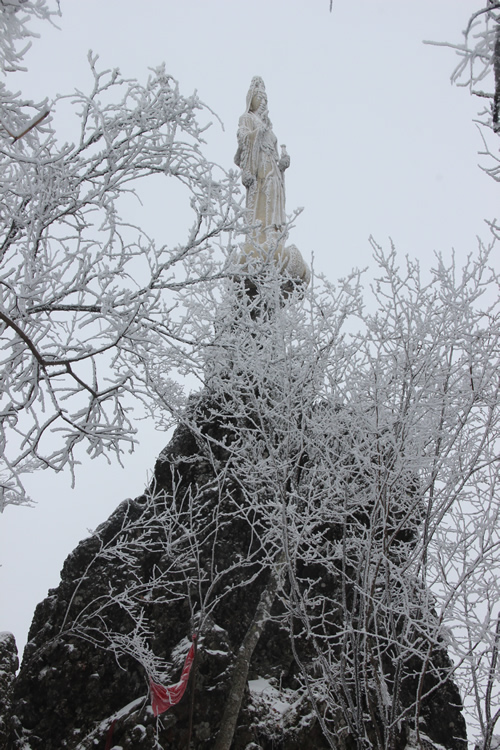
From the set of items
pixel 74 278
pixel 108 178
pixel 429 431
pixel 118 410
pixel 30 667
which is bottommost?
pixel 30 667

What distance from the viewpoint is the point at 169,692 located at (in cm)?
620

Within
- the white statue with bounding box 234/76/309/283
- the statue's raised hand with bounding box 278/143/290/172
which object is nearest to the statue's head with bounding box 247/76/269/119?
the white statue with bounding box 234/76/309/283

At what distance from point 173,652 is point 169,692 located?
1.09 meters

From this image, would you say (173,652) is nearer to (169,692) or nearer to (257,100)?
(169,692)

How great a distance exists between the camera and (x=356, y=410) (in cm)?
574

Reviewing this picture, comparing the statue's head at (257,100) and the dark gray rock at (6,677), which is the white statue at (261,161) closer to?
the statue's head at (257,100)

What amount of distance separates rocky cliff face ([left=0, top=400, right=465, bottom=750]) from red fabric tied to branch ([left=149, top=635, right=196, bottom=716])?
0.44 feet

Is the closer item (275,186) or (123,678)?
(123,678)

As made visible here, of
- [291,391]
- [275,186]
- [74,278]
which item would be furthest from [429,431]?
[275,186]

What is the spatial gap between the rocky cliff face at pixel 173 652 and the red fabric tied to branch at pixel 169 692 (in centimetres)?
13

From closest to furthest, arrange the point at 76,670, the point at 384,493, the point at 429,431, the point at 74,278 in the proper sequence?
1. the point at 74,278
2. the point at 384,493
3. the point at 429,431
4. the point at 76,670

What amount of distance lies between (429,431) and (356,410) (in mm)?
717

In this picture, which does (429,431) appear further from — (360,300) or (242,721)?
(242,721)

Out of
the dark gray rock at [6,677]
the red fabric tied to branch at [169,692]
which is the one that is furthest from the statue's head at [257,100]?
→ the dark gray rock at [6,677]
